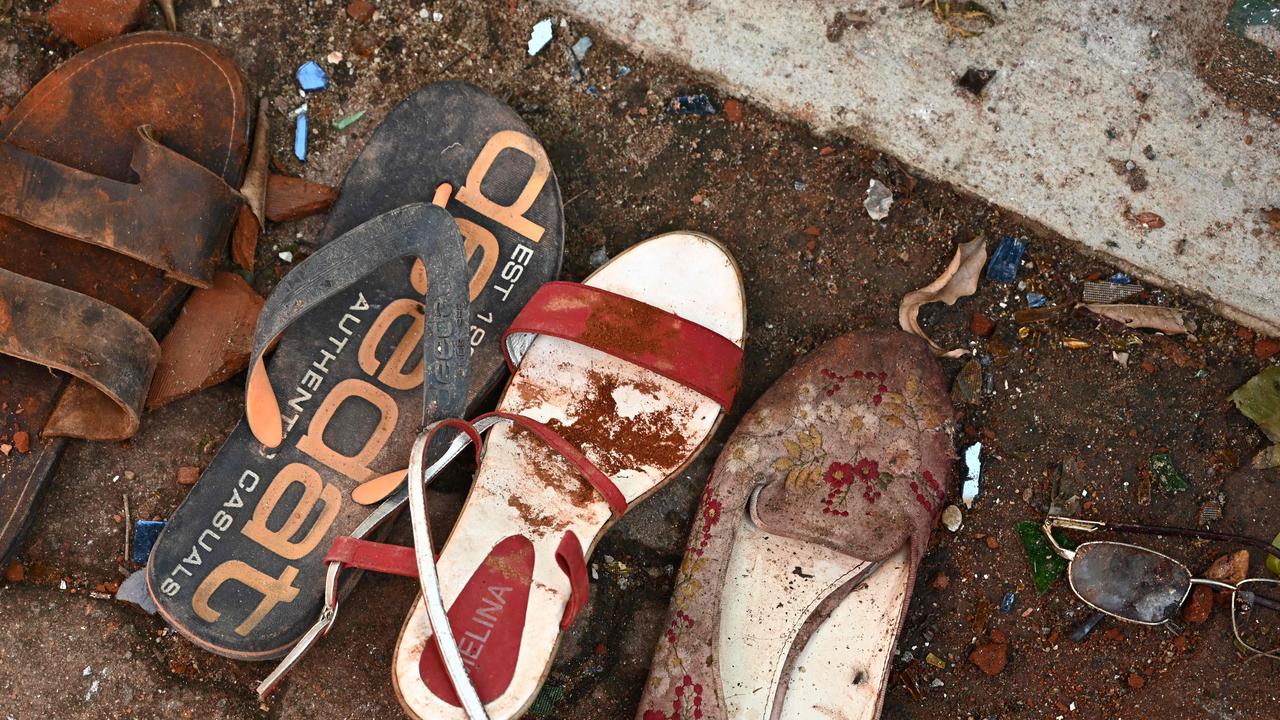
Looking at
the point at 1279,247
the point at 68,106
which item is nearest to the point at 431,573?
the point at 68,106

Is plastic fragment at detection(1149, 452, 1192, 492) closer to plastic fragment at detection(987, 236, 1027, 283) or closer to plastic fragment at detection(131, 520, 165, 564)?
plastic fragment at detection(987, 236, 1027, 283)

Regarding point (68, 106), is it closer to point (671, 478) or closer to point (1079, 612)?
point (671, 478)

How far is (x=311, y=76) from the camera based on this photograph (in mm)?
1988

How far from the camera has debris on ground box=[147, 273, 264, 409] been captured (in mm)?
1931

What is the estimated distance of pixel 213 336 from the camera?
1.94 meters

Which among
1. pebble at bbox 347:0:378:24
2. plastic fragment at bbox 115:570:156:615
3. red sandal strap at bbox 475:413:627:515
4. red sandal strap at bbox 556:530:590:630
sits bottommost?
plastic fragment at bbox 115:570:156:615

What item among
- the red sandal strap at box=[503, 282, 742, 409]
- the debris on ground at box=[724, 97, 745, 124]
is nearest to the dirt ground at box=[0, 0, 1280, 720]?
the debris on ground at box=[724, 97, 745, 124]

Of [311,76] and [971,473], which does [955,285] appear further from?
[311,76]

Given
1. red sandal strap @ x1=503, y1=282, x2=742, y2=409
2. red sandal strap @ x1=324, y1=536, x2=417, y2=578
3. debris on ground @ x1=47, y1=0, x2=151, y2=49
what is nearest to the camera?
red sandal strap @ x1=324, y1=536, x2=417, y2=578

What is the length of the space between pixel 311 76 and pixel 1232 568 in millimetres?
2431

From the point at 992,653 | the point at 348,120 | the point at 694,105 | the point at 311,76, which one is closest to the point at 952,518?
the point at 992,653

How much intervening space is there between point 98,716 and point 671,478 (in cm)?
146

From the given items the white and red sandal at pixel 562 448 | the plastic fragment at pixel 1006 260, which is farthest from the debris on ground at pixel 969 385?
the white and red sandal at pixel 562 448

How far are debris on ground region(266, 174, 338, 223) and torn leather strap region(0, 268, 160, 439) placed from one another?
0.39m
